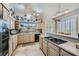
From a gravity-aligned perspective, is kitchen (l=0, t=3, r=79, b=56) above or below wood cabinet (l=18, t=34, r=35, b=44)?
above

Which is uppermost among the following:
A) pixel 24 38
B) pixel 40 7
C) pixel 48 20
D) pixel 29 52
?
pixel 40 7

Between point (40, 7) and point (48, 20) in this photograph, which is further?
point (48, 20)

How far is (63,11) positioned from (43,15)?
0.51m

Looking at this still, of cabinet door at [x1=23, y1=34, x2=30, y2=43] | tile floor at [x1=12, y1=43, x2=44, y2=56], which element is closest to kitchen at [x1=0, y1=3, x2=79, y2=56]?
tile floor at [x1=12, y1=43, x2=44, y2=56]

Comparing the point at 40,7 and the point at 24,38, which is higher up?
the point at 40,7

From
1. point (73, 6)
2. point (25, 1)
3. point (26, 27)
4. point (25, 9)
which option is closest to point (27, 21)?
point (26, 27)

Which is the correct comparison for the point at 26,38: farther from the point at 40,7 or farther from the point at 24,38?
the point at 40,7

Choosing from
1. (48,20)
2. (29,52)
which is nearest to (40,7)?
(48,20)

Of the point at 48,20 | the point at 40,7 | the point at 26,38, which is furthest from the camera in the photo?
the point at 26,38

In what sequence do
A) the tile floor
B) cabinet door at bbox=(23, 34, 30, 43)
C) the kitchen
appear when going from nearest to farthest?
the kitchen < the tile floor < cabinet door at bbox=(23, 34, 30, 43)

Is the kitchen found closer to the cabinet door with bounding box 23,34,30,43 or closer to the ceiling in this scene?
the ceiling

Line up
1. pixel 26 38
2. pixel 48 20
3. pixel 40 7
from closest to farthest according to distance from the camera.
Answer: pixel 40 7 < pixel 48 20 < pixel 26 38

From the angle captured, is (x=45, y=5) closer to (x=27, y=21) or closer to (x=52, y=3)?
(x=52, y=3)

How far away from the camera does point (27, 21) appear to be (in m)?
2.49
